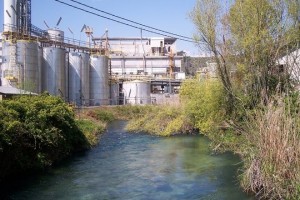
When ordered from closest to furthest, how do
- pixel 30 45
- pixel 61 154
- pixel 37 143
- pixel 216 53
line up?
pixel 37 143, pixel 61 154, pixel 216 53, pixel 30 45

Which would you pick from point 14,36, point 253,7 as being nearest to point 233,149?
point 253,7

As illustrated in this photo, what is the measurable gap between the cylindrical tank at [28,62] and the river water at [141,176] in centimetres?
2412

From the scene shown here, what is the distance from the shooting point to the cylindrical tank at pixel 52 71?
5316 centimetres

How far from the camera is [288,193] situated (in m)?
11.3

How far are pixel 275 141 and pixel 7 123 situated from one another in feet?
34.6

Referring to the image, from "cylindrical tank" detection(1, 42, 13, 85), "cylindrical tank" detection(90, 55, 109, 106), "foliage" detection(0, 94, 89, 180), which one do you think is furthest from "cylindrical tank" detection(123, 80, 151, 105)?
"foliage" detection(0, 94, 89, 180)

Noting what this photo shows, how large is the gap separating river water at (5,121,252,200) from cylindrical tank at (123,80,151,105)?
43262 mm

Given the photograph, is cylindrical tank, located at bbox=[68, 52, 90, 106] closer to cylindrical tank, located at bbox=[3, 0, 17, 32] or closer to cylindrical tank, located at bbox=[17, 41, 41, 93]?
cylindrical tank, located at bbox=[3, 0, 17, 32]

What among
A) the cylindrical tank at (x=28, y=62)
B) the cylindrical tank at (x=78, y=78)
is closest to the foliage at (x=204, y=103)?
the cylindrical tank at (x=28, y=62)

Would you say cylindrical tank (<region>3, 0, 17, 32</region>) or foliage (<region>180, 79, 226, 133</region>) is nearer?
foliage (<region>180, 79, 226, 133</region>)

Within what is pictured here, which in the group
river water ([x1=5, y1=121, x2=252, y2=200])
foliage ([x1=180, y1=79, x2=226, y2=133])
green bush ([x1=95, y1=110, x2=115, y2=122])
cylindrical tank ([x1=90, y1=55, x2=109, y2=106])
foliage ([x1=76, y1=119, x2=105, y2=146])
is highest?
cylindrical tank ([x1=90, y1=55, x2=109, y2=106])

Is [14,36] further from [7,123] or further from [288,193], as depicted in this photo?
[288,193]

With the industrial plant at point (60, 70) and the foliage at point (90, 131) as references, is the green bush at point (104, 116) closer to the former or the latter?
the industrial plant at point (60, 70)

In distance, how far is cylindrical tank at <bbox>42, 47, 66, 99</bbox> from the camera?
174ft
